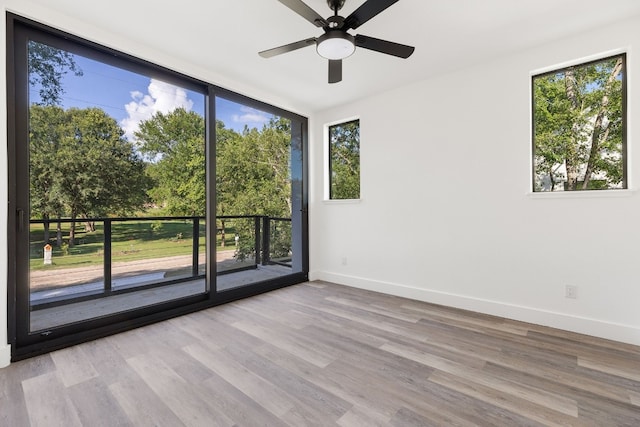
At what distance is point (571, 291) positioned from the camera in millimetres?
2549

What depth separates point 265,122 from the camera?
4.28m

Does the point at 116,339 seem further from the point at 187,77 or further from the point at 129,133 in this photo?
the point at 187,77

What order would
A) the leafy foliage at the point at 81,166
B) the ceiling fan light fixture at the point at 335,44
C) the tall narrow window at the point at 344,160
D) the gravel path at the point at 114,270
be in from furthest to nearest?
the tall narrow window at the point at 344,160
the gravel path at the point at 114,270
the leafy foliage at the point at 81,166
the ceiling fan light fixture at the point at 335,44

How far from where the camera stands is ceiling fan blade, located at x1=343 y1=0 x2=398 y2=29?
1703 millimetres

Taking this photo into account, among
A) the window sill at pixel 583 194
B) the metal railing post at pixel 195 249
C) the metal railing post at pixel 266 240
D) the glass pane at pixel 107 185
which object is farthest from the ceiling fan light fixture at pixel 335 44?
the metal railing post at pixel 266 240

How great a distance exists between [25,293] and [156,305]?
955mm

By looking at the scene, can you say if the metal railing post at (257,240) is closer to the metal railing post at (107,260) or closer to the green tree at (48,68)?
the metal railing post at (107,260)

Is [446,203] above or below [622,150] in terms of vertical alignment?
below

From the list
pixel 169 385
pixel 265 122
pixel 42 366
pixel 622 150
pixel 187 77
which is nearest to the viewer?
pixel 169 385

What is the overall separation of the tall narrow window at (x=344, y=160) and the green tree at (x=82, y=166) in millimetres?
2482

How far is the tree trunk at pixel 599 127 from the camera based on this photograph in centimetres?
248

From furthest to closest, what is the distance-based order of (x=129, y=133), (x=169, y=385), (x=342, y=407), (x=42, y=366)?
(x=129, y=133) → (x=42, y=366) → (x=169, y=385) → (x=342, y=407)

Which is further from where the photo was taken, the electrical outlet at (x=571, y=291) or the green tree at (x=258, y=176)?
the green tree at (x=258, y=176)

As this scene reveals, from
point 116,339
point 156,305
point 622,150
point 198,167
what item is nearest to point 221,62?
point 198,167
